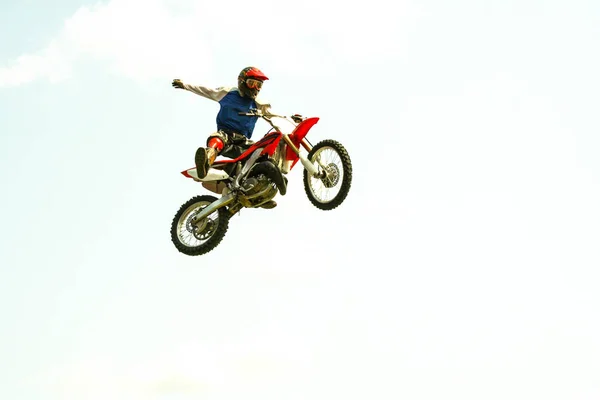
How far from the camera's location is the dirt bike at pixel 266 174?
14.5 m

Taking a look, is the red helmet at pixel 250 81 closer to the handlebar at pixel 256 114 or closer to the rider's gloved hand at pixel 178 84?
the handlebar at pixel 256 114

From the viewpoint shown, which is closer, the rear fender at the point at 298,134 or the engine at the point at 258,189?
the rear fender at the point at 298,134

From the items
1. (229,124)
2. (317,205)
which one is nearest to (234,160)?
(229,124)

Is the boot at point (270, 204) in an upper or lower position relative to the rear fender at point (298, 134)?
lower

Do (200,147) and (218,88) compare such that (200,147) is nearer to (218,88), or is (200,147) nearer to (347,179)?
(218,88)

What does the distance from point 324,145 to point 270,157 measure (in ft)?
3.02

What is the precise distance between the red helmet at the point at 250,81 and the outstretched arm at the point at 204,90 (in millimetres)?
376

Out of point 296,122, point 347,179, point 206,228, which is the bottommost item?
point 206,228

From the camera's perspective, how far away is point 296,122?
1506cm

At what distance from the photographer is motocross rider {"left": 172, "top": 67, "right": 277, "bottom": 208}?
590 inches

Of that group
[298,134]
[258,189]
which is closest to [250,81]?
[298,134]

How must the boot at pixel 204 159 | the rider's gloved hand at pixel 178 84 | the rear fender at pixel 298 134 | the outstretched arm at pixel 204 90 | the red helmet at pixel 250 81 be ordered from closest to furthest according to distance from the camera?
the rear fender at pixel 298 134, the boot at pixel 204 159, the red helmet at pixel 250 81, the outstretched arm at pixel 204 90, the rider's gloved hand at pixel 178 84

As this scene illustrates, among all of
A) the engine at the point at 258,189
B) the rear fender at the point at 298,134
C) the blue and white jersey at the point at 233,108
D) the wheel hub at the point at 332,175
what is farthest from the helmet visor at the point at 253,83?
the wheel hub at the point at 332,175

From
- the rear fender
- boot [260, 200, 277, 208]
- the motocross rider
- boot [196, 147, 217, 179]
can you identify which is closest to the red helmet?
the motocross rider
